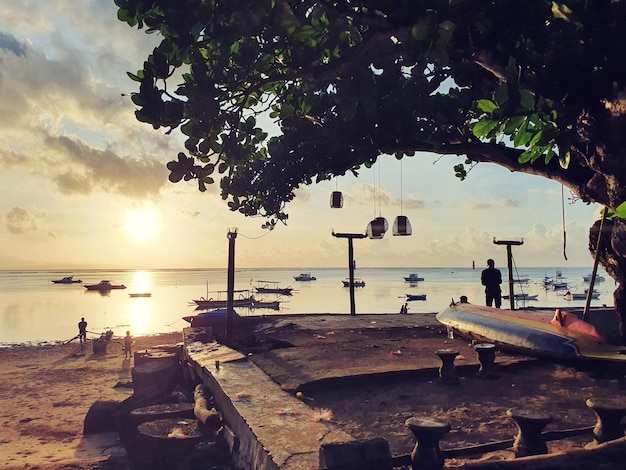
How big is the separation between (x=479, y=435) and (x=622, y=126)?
4341mm

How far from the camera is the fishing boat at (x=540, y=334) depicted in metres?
9.45

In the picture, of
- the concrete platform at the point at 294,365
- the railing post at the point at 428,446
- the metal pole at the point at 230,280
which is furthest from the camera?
the metal pole at the point at 230,280

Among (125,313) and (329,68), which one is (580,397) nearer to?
(329,68)

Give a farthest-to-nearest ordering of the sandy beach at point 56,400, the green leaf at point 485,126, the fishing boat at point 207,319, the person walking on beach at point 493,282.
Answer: the fishing boat at point 207,319 → the person walking on beach at point 493,282 → the sandy beach at point 56,400 → the green leaf at point 485,126

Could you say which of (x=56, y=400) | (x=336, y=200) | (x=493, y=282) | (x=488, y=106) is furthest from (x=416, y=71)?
(x=56, y=400)

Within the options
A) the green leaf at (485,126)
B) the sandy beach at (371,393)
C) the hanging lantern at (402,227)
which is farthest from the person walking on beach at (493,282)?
Answer: the green leaf at (485,126)

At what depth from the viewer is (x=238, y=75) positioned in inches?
250

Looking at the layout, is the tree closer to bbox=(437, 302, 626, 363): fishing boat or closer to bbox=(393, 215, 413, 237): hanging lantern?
bbox=(437, 302, 626, 363): fishing boat

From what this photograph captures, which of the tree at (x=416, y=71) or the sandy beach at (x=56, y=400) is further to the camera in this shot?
the sandy beach at (x=56, y=400)

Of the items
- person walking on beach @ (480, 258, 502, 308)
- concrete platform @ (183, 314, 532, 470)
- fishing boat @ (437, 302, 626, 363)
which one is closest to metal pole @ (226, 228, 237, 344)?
concrete platform @ (183, 314, 532, 470)

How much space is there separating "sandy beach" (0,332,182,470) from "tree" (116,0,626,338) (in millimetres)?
8037

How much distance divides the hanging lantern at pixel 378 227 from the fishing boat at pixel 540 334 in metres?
3.60

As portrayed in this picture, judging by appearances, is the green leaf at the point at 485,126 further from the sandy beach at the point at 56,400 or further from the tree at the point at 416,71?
the sandy beach at the point at 56,400

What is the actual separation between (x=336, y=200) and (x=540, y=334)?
7277 mm
